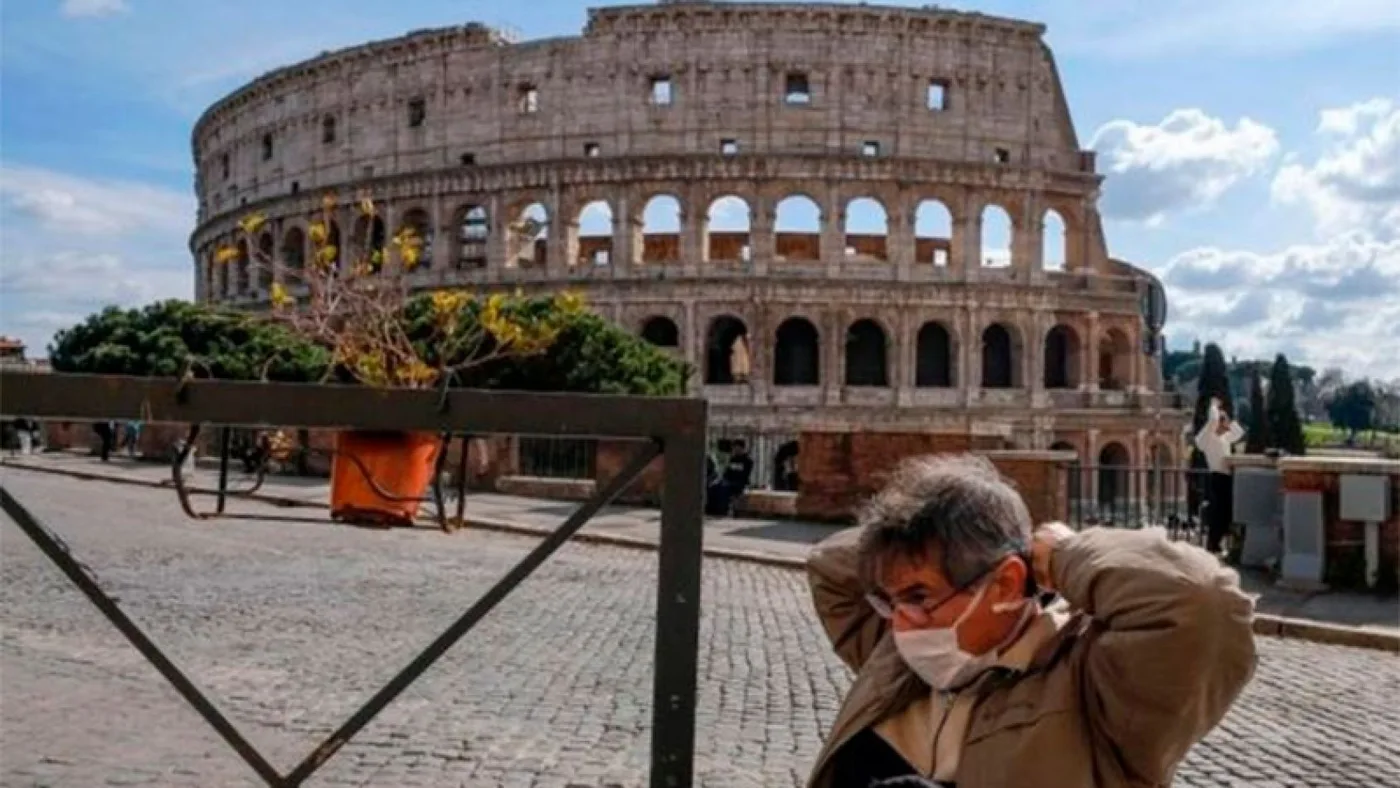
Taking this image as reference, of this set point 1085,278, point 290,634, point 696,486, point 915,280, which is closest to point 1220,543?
point 290,634

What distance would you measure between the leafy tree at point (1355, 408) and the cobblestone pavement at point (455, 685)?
288 ft

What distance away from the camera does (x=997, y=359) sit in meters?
42.0

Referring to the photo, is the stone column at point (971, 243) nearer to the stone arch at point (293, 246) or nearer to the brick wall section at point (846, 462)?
the stone arch at point (293, 246)

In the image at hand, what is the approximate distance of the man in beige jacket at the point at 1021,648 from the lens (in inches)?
67.4

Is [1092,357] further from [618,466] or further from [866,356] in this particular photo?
[618,466]

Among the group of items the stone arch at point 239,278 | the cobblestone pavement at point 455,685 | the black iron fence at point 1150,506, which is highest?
the stone arch at point 239,278

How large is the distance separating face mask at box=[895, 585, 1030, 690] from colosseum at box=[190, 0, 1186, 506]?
35196 mm

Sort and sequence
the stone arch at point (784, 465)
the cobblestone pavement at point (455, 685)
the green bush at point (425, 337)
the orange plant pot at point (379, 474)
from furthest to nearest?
the stone arch at point (784, 465), the green bush at point (425, 337), the cobblestone pavement at point (455, 685), the orange plant pot at point (379, 474)

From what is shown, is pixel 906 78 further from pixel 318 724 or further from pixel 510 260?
pixel 318 724

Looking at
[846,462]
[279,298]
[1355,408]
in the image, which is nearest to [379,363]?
[279,298]

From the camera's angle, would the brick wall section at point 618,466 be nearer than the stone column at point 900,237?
Yes

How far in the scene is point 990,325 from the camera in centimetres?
4106

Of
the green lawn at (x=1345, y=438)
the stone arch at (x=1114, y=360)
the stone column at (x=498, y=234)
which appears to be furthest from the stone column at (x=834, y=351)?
the green lawn at (x=1345, y=438)

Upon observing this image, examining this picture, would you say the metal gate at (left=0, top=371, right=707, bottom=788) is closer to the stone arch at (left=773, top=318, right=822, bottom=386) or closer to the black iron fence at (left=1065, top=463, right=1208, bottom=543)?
the black iron fence at (left=1065, top=463, right=1208, bottom=543)
